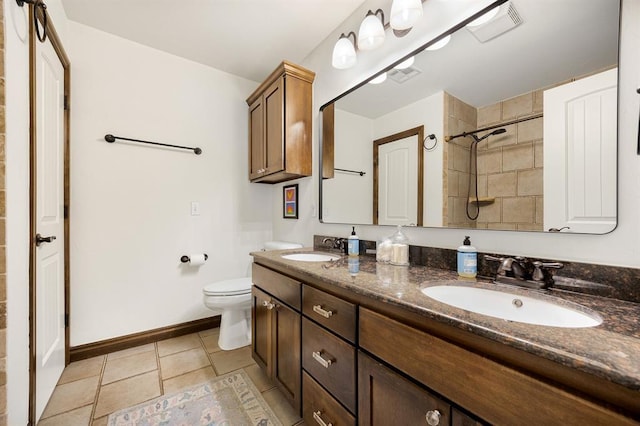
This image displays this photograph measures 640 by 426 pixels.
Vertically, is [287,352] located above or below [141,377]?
above

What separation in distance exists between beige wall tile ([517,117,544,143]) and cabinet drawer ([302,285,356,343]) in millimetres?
896

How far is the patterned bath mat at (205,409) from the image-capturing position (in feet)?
4.39

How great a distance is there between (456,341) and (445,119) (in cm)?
101

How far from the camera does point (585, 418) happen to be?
46 cm

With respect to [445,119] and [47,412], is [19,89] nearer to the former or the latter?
[47,412]

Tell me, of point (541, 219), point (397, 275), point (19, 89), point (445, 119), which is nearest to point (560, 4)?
point (445, 119)

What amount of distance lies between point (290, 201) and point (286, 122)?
0.74 meters

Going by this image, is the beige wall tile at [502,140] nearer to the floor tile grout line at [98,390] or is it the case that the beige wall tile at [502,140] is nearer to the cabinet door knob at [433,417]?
the cabinet door knob at [433,417]

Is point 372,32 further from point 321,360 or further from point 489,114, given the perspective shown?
point 321,360

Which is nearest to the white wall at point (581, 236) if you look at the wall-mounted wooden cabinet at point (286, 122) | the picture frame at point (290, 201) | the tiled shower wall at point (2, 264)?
the wall-mounted wooden cabinet at point (286, 122)

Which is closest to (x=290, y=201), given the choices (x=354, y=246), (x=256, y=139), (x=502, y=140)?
(x=256, y=139)

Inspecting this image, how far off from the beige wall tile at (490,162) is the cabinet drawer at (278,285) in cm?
94

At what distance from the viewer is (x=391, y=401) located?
793mm

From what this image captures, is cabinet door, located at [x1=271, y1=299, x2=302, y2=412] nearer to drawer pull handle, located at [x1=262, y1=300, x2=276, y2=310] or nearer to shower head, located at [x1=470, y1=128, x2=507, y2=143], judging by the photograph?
drawer pull handle, located at [x1=262, y1=300, x2=276, y2=310]
